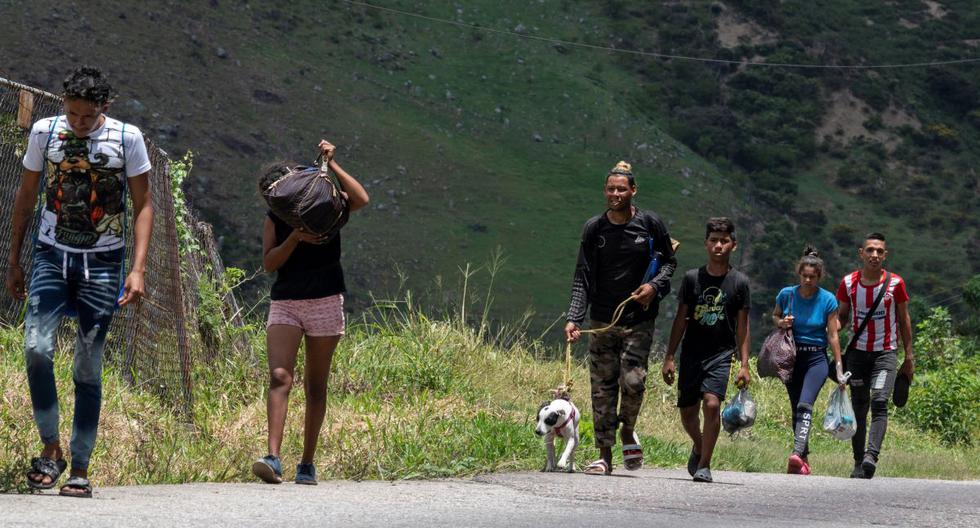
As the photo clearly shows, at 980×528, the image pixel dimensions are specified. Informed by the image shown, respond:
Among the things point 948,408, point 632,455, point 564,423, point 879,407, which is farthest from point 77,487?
point 948,408

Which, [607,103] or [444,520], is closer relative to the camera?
[444,520]

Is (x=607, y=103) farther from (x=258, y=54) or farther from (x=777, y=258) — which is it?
(x=258, y=54)

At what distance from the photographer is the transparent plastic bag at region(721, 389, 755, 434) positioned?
1010cm

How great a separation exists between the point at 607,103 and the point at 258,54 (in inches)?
598

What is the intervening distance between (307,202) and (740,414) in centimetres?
383

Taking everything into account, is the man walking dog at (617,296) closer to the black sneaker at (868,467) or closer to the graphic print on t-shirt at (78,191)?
the black sneaker at (868,467)

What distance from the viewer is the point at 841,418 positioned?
1147 cm

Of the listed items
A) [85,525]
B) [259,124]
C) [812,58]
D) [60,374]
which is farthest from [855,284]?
[812,58]

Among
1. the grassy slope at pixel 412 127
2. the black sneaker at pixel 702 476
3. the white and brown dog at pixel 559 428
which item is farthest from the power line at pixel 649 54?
the black sneaker at pixel 702 476

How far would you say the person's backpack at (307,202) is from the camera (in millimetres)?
7598

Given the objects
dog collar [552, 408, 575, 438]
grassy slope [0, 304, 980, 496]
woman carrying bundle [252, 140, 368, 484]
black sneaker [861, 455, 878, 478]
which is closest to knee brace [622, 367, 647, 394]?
dog collar [552, 408, 575, 438]

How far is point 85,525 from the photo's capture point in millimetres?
5875

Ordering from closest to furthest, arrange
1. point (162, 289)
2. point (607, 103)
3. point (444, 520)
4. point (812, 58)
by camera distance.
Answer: point (444, 520)
point (162, 289)
point (607, 103)
point (812, 58)

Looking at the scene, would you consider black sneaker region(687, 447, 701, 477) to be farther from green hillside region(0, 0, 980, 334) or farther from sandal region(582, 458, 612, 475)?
green hillside region(0, 0, 980, 334)
